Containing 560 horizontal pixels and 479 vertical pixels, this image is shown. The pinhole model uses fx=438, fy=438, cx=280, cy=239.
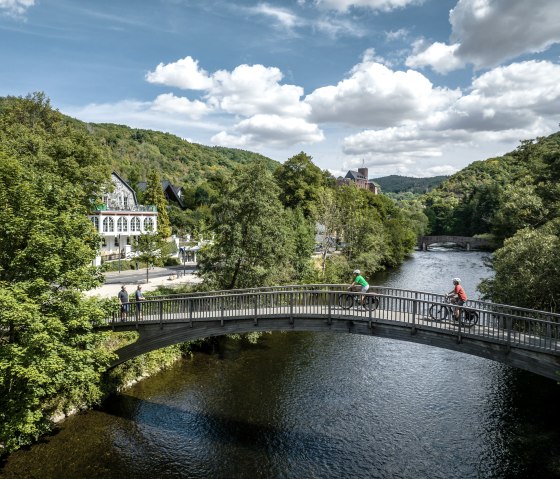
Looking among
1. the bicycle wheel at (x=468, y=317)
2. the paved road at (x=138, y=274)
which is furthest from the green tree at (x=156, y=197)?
the bicycle wheel at (x=468, y=317)

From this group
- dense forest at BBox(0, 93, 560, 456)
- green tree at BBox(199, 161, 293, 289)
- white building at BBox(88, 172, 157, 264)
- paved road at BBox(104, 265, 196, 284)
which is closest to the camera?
dense forest at BBox(0, 93, 560, 456)

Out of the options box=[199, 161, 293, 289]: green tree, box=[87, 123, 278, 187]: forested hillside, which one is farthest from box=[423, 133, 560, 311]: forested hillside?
box=[87, 123, 278, 187]: forested hillside

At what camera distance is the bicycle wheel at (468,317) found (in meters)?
14.9

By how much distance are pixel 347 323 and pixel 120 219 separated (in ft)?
136

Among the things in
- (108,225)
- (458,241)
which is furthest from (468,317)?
(458,241)

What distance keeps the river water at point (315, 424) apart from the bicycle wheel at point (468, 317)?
4936 millimetres

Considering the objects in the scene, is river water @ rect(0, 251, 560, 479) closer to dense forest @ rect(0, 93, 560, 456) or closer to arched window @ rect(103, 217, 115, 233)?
dense forest @ rect(0, 93, 560, 456)

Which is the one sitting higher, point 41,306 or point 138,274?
point 41,306

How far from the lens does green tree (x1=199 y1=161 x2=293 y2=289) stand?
25.8m

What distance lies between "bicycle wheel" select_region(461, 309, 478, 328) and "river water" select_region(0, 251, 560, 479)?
494cm

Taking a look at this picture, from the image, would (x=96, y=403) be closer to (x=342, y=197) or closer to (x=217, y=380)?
(x=217, y=380)

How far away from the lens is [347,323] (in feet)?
54.7

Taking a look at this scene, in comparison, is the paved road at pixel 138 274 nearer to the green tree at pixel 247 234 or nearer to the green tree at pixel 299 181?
the green tree at pixel 247 234

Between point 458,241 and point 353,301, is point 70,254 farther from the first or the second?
point 458,241
